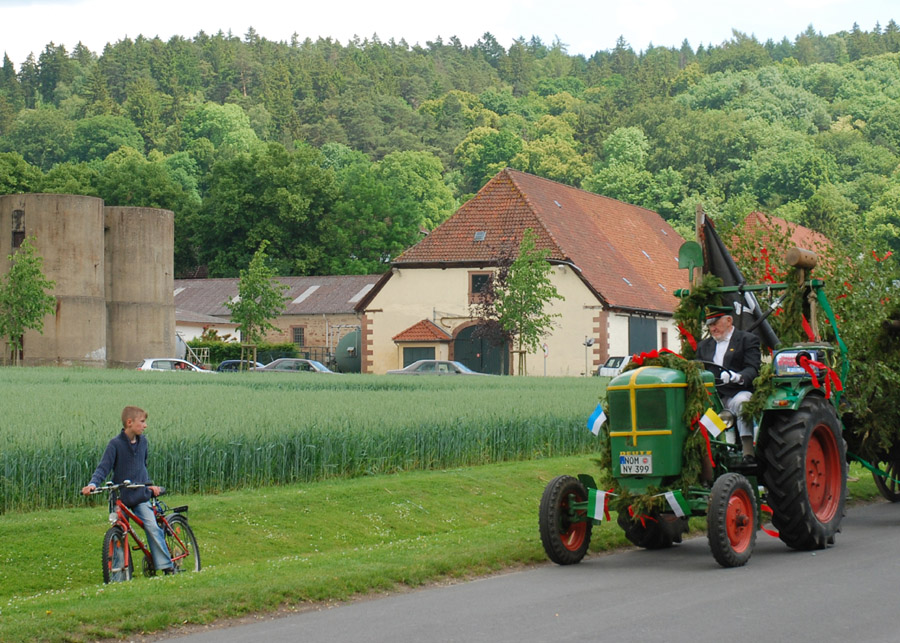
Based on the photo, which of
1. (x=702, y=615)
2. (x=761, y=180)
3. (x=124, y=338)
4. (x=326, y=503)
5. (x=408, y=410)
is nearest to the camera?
(x=702, y=615)

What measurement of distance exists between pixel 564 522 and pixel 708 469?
Result: 1.40 meters

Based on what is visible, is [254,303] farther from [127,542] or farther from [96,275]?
[127,542]

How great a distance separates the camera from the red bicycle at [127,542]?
11172 mm

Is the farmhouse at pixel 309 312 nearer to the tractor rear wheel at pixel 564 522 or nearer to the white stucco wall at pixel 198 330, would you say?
the white stucco wall at pixel 198 330

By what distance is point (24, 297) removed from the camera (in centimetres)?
5753

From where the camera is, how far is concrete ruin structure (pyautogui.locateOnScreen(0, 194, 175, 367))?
202 feet

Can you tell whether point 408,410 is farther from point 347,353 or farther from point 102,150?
point 102,150

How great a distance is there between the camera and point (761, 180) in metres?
115

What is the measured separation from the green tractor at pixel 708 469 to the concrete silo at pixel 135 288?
5541 centimetres

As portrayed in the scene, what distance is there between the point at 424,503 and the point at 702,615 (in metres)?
7.70

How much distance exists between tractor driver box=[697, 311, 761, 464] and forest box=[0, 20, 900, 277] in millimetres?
6015

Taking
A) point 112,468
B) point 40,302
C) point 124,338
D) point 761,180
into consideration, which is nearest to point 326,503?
point 112,468

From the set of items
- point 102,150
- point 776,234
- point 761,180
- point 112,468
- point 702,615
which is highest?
point 102,150

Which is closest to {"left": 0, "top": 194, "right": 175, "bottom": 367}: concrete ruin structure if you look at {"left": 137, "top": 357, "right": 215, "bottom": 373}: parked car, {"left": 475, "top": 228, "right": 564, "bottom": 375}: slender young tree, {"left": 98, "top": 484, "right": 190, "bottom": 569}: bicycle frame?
{"left": 137, "top": 357, "right": 215, "bottom": 373}: parked car
